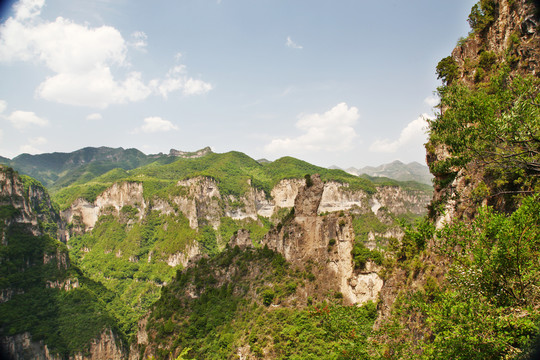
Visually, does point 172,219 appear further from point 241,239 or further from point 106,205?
point 241,239

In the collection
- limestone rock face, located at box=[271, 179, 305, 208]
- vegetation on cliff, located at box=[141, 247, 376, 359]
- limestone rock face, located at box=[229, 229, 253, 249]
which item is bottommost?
vegetation on cliff, located at box=[141, 247, 376, 359]

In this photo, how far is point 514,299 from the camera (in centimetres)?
791

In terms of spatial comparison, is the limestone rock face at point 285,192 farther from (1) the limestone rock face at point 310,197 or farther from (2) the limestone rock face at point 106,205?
(1) the limestone rock face at point 310,197

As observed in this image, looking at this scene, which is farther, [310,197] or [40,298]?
[40,298]

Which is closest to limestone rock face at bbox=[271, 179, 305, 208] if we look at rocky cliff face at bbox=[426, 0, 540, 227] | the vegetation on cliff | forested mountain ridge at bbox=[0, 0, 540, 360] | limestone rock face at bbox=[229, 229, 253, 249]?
forested mountain ridge at bbox=[0, 0, 540, 360]

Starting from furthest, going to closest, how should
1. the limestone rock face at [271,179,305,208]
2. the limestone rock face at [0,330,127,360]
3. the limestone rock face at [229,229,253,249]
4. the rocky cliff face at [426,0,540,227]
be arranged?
the limestone rock face at [271,179,305,208] → the limestone rock face at [0,330,127,360] → the limestone rock face at [229,229,253,249] → the rocky cliff face at [426,0,540,227]

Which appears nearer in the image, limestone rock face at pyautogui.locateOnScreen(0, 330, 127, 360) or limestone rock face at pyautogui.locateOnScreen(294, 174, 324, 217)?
limestone rock face at pyautogui.locateOnScreen(294, 174, 324, 217)

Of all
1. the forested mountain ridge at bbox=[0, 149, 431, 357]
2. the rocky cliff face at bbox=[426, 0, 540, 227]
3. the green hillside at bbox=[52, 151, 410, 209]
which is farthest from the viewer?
the green hillside at bbox=[52, 151, 410, 209]

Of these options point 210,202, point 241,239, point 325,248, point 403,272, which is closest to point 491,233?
point 403,272

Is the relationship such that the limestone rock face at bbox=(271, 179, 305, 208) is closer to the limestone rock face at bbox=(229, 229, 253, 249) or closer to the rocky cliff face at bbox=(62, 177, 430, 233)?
the rocky cliff face at bbox=(62, 177, 430, 233)

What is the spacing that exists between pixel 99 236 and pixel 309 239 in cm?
12329

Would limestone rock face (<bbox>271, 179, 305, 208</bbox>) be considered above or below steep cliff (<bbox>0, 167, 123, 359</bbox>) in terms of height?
above

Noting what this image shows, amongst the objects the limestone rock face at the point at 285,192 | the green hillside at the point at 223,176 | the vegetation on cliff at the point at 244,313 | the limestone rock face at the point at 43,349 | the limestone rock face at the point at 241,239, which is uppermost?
the green hillside at the point at 223,176

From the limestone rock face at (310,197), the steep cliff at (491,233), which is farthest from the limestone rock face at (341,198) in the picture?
the steep cliff at (491,233)
